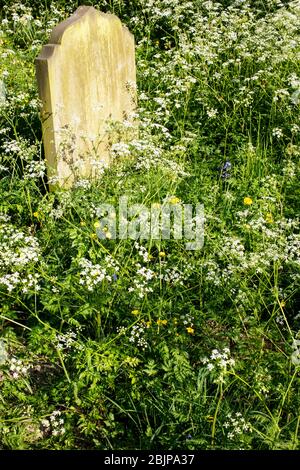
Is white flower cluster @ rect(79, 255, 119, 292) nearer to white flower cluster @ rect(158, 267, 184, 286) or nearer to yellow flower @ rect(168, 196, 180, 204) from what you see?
white flower cluster @ rect(158, 267, 184, 286)

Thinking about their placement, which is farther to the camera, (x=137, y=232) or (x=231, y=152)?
(x=231, y=152)

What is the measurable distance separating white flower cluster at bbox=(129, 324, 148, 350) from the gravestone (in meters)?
1.14

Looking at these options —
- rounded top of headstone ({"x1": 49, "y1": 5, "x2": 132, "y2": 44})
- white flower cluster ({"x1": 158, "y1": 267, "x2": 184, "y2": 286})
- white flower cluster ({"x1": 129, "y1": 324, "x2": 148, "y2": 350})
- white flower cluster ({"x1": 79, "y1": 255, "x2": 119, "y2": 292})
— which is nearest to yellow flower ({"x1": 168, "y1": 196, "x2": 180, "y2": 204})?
white flower cluster ({"x1": 158, "y1": 267, "x2": 184, "y2": 286})

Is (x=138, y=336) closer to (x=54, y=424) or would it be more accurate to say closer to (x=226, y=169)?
(x=54, y=424)

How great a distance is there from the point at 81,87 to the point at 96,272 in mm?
1806

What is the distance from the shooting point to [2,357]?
115 inches

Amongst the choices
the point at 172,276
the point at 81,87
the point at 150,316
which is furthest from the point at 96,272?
the point at 81,87

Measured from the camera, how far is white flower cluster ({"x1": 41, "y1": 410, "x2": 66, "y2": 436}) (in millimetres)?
2869

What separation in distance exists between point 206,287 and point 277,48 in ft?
10.4

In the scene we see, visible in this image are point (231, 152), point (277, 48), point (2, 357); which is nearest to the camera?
point (2, 357)

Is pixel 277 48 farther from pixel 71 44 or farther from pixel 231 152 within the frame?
pixel 71 44

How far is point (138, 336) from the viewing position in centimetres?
311

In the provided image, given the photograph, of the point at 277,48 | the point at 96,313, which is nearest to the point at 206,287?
the point at 96,313
